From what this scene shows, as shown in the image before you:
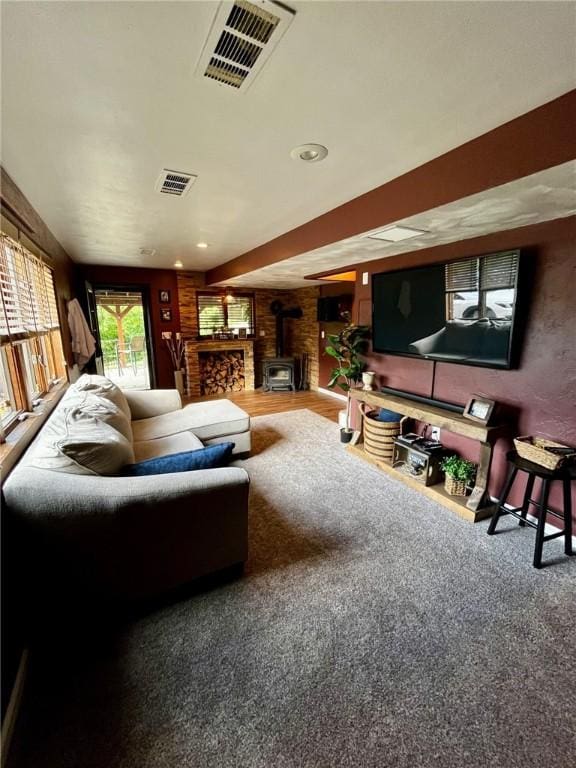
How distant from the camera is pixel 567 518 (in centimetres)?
190

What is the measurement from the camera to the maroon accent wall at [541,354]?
198cm

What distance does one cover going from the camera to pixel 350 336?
11.7 ft

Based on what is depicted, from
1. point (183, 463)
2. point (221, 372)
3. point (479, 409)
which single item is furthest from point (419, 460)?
point (221, 372)

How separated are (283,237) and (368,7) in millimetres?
2345

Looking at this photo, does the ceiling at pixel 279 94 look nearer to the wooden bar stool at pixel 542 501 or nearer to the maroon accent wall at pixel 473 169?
the maroon accent wall at pixel 473 169

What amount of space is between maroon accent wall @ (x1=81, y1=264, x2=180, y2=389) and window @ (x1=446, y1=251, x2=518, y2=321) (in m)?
4.71

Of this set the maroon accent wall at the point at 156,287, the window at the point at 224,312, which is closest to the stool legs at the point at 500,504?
the window at the point at 224,312

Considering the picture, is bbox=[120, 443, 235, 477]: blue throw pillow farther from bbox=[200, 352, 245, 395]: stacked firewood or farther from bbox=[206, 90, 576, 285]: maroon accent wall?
bbox=[200, 352, 245, 395]: stacked firewood

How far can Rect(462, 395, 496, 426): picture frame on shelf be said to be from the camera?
→ 2.27 meters

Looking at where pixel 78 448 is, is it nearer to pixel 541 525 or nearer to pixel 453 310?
pixel 541 525

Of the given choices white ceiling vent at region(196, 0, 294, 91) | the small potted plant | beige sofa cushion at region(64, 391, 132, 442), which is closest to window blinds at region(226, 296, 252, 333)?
beige sofa cushion at region(64, 391, 132, 442)

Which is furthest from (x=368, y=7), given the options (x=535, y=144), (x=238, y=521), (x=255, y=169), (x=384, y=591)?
(x=384, y=591)

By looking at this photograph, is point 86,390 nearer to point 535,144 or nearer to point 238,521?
point 238,521

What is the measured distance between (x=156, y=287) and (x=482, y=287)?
508 centimetres
